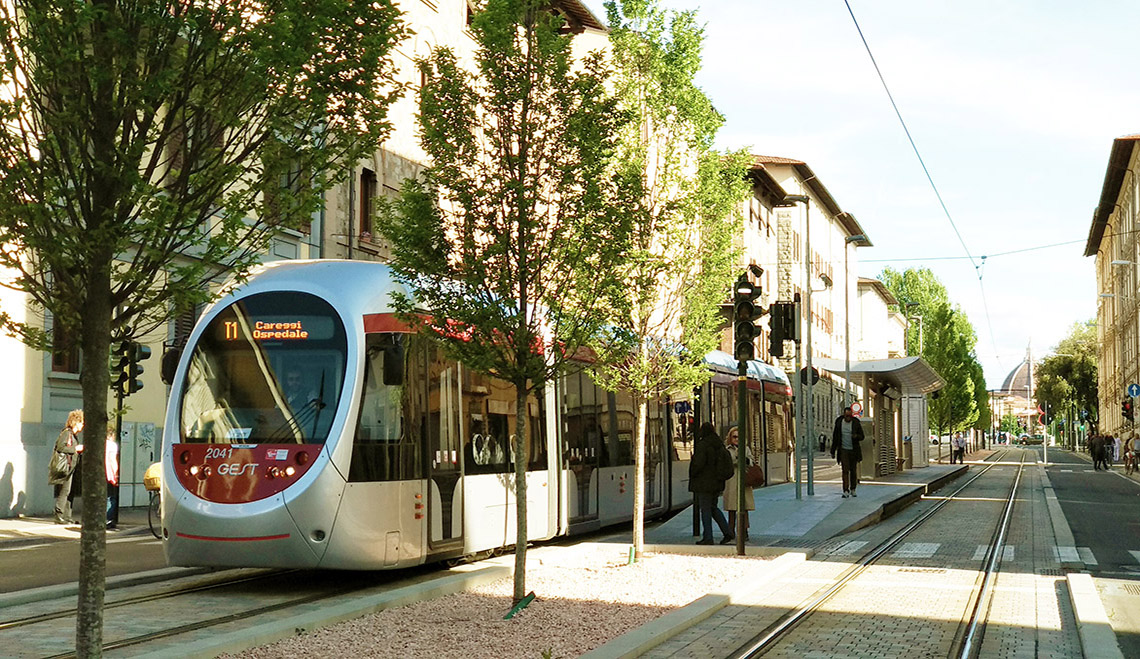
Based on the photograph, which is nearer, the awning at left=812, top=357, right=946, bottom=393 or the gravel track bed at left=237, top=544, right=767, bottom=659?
the gravel track bed at left=237, top=544, right=767, bottom=659

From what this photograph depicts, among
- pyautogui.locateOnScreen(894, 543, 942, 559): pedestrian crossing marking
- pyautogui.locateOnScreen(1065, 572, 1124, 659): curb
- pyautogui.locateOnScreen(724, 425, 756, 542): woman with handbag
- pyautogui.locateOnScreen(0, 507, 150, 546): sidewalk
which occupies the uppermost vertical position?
pyautogui.locateOnScreen(724, 425, 756, 542): woman with handbag

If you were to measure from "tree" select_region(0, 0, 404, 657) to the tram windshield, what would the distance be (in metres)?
5.63

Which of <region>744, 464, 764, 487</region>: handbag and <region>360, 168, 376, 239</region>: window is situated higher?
<region>360, 168, 376, 239</region>: window

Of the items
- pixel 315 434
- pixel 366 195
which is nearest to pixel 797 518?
pixel 315 434

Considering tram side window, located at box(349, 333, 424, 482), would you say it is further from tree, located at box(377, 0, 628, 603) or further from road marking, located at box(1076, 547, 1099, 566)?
road marking, located at box(1076, 547, 1099, 566)

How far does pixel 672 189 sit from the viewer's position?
15102 millimetres

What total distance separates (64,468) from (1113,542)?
15747 millimetres

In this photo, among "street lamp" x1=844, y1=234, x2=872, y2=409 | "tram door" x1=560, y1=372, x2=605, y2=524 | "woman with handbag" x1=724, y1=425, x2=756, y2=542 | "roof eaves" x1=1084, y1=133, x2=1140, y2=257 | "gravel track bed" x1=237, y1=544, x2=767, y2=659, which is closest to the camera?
"gravel track bed" x1=237, y1=544, x2=767, y2=659

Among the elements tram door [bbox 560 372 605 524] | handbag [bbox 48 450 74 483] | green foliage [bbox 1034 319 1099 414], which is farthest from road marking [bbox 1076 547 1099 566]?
green foliage [bbox 1034 319 1099 414]

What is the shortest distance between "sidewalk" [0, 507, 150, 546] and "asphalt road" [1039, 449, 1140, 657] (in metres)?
13.2

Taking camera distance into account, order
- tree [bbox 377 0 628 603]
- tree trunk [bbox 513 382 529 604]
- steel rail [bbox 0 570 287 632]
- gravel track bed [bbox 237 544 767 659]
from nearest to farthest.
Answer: gravel track bed [bbox 237 544 767 659] < steel rail [bbox 0 570 287 632] < tree [bbox 377 0 628 603] < tree trunk [bbox 513 382 529 604]

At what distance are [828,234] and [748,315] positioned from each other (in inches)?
2836

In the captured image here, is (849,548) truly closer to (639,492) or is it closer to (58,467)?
(639,492)

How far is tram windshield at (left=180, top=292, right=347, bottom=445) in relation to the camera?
12.2 metres
